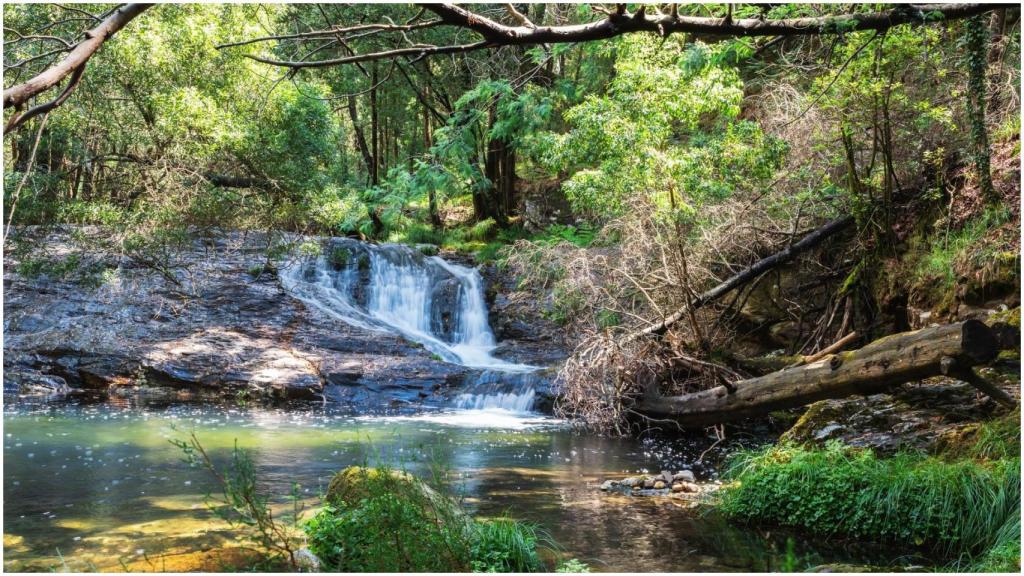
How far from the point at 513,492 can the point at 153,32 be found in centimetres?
976

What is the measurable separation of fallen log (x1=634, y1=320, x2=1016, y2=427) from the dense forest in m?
0.03

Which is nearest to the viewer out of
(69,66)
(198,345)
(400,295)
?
(69,66)

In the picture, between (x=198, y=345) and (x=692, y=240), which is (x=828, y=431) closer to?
(x=692, y=240)

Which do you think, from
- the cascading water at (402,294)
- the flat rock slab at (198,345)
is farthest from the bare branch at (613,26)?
the cascading water at (402,294)

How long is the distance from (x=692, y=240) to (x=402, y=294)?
390 inches

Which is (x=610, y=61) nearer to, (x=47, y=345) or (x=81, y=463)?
(x=47, y=345)

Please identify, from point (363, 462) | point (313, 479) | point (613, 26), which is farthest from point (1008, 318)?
point (313, 479)

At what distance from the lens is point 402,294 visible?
63.7ft

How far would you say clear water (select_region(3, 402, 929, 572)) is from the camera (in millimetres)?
5766

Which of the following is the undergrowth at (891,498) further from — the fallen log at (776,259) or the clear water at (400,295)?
the clear water at (400,295)

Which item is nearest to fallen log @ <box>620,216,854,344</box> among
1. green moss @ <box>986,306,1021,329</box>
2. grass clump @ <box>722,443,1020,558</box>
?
green moss @ <box>986,306,1021,329</box>

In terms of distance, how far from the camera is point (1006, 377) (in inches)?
308

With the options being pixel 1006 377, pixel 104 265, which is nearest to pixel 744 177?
pixel 1006 377

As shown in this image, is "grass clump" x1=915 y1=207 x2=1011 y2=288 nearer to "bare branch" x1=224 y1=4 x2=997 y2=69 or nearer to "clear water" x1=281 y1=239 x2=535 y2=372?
"bare branch" x1=224 y1=4 x2=997 y2=69
